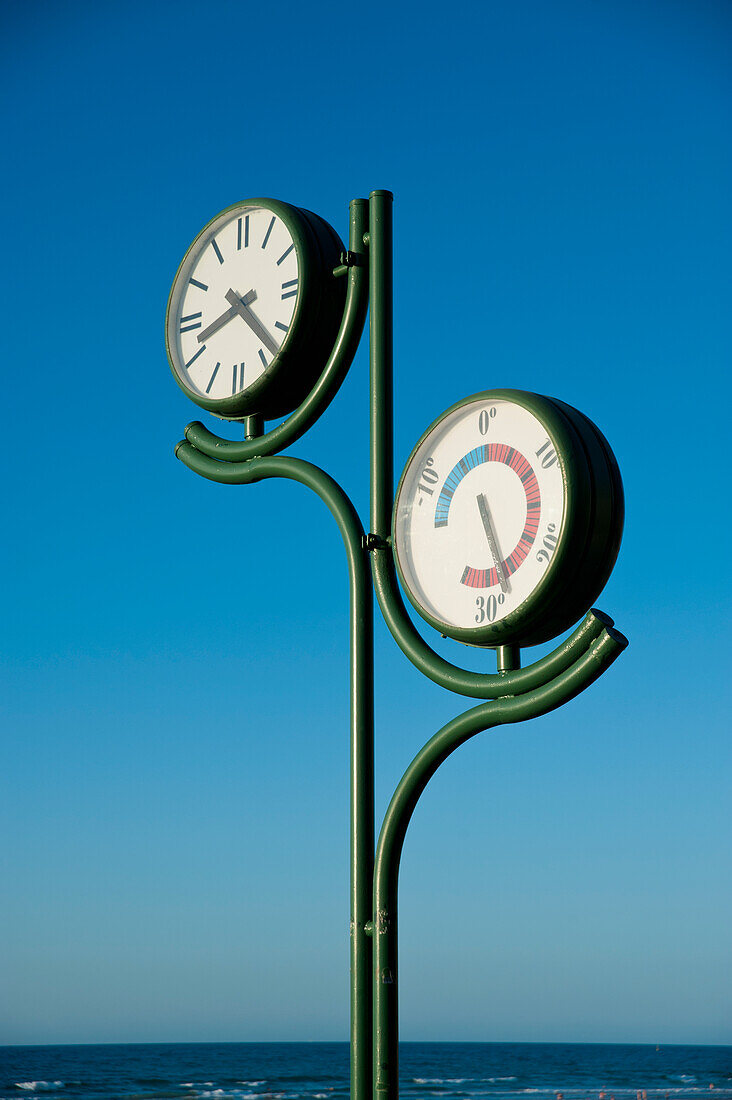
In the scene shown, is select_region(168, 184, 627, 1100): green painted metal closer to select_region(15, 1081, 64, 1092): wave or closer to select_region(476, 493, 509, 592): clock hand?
select_region(476, 493, 509, 592): clock hand

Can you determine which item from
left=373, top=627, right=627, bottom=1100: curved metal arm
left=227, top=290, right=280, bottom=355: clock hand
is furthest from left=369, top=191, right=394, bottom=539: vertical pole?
left=373, top=627, right=627, bottom=1100: curved metal arm

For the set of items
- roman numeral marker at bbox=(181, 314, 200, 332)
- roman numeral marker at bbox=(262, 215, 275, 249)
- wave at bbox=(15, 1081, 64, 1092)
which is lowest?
wave at bbox=(15, 1081, 64, 1092)

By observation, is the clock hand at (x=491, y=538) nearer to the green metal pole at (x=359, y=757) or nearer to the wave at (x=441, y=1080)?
the green metal pole at (x=359, y=757)

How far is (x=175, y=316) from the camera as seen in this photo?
15.9ft

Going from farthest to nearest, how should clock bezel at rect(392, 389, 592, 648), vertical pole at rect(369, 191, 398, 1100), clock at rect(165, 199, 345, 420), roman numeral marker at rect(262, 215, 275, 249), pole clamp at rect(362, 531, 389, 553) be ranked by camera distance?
roman numeral marker at rect(262, 215, 275, 249), clock at rect(165, 199, 345, 420), pole clamp at rect(362, 531, 389, 553), vertical pole at rect(369, 191, 398, 1100), clock bezel at rect(392, 389, 592, 648)

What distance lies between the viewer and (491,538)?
141 inches

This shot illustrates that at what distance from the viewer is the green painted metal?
3.41 m

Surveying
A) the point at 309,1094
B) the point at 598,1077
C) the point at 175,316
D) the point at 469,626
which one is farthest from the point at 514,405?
the point at 598,1077

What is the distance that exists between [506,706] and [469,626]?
26 centimetres

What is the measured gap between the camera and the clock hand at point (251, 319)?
4387mm

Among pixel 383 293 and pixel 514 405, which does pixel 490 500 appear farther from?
pixel 383 293

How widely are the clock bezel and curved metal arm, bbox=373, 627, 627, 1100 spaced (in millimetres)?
192

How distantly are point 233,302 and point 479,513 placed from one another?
1433mm

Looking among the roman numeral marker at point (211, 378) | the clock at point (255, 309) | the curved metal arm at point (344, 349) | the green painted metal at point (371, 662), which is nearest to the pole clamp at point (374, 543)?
the green painted metal at point (371, 662)
